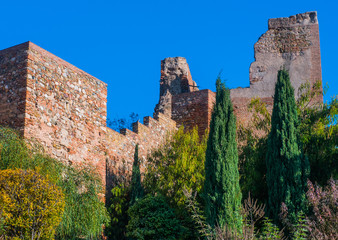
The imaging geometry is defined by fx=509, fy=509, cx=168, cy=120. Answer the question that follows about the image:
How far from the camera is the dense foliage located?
1052 cm

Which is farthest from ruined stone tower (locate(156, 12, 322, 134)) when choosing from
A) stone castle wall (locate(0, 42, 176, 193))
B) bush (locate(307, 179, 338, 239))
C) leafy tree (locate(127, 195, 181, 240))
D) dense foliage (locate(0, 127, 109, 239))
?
bush (locate(307, 179, 338, 239))

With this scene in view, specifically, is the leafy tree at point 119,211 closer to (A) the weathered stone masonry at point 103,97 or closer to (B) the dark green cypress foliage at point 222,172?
(A) the weathered stone masonry at point 103,97

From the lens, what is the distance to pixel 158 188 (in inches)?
593

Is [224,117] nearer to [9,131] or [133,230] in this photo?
[133,230]

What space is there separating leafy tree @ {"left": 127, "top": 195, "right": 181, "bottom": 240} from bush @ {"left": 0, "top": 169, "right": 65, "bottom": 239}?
14.6 ft

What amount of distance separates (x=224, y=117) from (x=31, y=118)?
5155 millimetres

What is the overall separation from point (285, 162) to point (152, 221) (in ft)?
12.8

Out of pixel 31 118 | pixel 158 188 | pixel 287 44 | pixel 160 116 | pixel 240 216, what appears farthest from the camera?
pixel 287 44

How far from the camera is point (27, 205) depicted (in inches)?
369

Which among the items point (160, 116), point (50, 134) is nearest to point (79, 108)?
point (50, 134)

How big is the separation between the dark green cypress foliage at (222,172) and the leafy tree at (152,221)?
1421 millimetres

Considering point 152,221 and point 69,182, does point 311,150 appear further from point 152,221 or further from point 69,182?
point 69,182

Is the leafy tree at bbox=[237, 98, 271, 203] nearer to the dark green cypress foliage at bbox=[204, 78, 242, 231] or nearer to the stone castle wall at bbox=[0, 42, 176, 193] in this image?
the dark green cypress foliage at bbox=[204, 78, 242, 231]

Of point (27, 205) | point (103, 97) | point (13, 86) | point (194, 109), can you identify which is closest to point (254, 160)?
point (194, 109)
